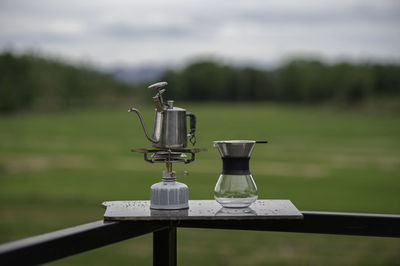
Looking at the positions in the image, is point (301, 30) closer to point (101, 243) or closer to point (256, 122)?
point (256, 122)

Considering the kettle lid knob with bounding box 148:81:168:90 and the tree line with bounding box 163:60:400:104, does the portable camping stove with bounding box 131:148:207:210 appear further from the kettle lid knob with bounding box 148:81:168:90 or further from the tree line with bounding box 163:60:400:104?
the tree line with bounding box 163:60:400:104

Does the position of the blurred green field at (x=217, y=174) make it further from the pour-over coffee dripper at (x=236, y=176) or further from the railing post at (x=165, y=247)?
the pour-over coffee dripper at (x=236, y=176)

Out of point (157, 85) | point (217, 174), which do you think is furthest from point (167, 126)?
point (217, 174)

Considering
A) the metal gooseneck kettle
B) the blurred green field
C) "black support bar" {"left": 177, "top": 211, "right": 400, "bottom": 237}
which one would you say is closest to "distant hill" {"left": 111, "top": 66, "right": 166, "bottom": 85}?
the blurred green field

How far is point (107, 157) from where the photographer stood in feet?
103

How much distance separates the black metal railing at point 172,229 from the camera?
1.48 m

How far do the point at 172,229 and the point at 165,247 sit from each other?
0.06 m

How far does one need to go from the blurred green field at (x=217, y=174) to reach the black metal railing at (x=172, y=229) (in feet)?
22.4

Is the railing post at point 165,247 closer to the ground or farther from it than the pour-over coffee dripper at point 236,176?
closer to the ground

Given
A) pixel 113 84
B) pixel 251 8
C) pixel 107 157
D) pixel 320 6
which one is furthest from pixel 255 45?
pixel 107 157

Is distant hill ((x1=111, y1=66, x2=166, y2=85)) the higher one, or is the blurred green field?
distant hill ((x1=111, y1=66, x2=166, y2=85))

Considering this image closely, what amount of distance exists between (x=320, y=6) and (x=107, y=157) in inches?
2007

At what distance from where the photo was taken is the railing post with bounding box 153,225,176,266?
6.27 feet

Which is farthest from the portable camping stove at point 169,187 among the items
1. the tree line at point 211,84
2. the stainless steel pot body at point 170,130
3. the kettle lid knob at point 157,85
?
the tree line at point 211,84
